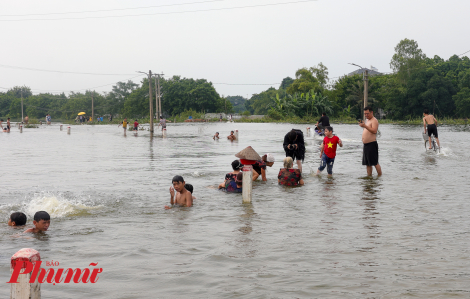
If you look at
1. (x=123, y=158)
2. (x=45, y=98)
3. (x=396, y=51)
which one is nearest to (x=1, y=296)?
(x=123, y=158)

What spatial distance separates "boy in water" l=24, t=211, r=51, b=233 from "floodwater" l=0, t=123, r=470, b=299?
127mm

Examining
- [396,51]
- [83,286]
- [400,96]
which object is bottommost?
[83,286]

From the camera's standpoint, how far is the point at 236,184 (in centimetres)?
1016

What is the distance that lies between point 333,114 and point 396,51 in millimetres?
18220

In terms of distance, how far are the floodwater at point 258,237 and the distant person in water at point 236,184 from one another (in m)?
0.26

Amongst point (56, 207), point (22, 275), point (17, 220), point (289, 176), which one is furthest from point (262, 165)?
point (22, 275)

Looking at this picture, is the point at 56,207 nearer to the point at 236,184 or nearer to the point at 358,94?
the point at 236,184

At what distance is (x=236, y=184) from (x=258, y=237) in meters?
3.75

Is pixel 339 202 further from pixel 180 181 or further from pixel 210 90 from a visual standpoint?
pixel 210 90

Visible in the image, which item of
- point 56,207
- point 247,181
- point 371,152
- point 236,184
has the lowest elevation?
point 56,207

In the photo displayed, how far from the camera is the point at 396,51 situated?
82438mm

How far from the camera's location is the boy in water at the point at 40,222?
6.60 m

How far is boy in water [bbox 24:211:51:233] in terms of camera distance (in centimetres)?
660
